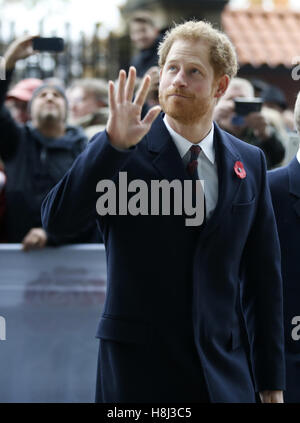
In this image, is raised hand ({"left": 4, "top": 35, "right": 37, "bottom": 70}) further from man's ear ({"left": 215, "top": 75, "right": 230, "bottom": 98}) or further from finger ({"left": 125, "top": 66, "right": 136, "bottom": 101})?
finger ({"left": 125, "top": 66, "right": 136, "bottom": 101})

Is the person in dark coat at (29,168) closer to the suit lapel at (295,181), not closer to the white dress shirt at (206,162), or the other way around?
the suit lapel at (295,181)

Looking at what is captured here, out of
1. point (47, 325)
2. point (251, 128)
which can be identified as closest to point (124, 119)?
point (47, 325)

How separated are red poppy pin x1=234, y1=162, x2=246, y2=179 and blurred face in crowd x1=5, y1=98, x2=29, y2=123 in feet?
11.0

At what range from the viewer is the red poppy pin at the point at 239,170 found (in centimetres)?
292

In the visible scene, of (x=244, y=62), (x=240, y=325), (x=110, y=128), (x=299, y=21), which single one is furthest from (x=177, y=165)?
(x=299, y=21)

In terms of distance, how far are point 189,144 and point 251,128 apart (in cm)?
214

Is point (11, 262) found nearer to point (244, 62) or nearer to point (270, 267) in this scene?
point (270, 267)

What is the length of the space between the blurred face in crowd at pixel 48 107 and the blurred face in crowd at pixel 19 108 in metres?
0.76

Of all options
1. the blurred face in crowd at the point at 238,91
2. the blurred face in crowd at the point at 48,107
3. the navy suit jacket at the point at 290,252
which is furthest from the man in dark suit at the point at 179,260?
the blurred face in crowd at the point at 48,107

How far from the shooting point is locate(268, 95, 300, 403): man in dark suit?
334 cm

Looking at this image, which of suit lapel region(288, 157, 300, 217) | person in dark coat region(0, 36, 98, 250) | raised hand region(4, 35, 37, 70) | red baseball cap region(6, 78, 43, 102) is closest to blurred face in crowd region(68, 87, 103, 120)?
red baseball cap region(6, 78, 43, 102)

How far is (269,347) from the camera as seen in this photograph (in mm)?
2963

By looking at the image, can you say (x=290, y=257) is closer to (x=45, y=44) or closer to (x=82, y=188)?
(x=82, y=188)
